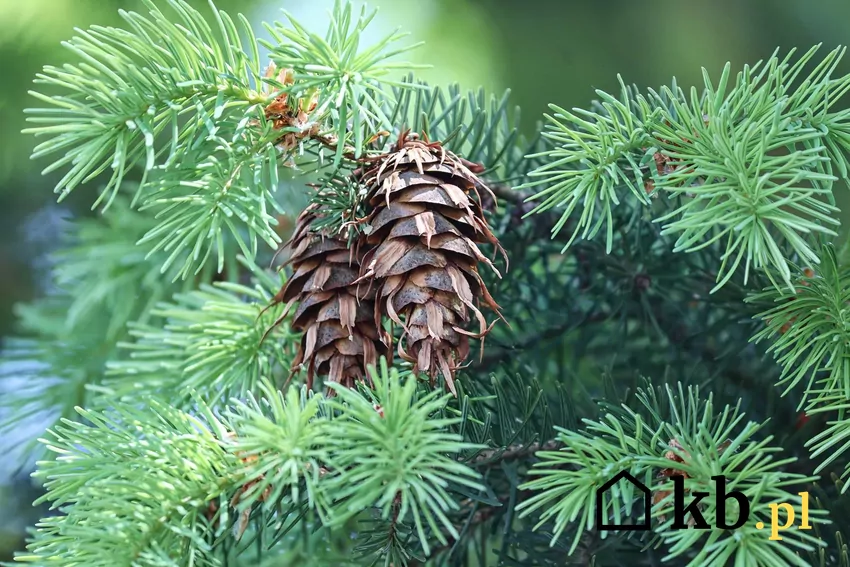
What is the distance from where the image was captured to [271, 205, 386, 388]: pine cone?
1.00 feet

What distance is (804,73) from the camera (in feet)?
2.41

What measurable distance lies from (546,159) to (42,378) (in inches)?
15.4

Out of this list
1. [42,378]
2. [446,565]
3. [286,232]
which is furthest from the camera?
[286,232]

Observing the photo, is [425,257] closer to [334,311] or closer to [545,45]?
[334,311]

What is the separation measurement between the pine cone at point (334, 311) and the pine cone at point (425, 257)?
0.01 m

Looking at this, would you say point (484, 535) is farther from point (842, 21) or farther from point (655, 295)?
point (842, 21)

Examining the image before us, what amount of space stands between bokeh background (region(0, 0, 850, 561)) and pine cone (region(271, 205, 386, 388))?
1.33 feet

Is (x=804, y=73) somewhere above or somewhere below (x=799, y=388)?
above

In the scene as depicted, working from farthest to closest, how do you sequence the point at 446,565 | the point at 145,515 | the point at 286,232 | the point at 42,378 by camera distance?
the point at 286,232 → the point at 42,378 → the point at 446,565 → the point at 145,515

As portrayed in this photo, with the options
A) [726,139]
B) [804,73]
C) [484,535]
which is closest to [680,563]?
[484,535]

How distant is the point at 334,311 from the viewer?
304 mm

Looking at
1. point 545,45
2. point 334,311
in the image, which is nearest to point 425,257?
point 334,311

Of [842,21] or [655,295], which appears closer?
[655,295]

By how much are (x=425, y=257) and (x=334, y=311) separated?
5 cm
